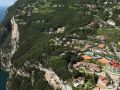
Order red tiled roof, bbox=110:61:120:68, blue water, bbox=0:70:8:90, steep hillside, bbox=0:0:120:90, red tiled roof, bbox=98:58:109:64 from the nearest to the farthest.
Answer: red tiled roof, bbox=110:61:120:68
red tiled roof, bbox=98:58:109:64
steep hillside, bbox=0:0:120:90
blue water, bbox=0:70:8:90

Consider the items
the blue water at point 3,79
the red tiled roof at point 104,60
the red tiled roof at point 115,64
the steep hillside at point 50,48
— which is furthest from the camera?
the blue water at point 3,79

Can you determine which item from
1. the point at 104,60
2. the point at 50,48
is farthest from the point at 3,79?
the point at 104,60

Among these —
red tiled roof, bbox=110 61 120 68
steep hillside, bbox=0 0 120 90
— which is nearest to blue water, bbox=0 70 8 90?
steep hillside, bbox=0 0 120 90

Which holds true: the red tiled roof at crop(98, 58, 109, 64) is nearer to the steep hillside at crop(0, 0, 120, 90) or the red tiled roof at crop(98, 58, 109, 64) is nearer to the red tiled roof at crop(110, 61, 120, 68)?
the red tiled roof at crop(110, 61, 120, 68)

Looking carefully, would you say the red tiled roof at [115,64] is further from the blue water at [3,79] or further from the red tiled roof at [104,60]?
the blue water at [3,79]

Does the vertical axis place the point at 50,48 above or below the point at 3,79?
above

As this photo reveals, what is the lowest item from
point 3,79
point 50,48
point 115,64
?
point 3,79

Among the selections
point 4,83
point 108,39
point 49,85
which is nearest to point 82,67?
point 49,85

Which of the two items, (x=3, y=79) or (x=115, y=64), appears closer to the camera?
(x=115, y=64)

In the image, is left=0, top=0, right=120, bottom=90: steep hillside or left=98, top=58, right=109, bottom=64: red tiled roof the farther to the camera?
left=0, top=0, right=120, bottom=90: steep hillside

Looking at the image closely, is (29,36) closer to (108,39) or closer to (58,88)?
(108,39)

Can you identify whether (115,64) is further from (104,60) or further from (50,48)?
(50,48)

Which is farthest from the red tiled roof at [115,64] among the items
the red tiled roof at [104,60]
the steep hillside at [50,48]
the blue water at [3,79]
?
the blue water at [3,79]
